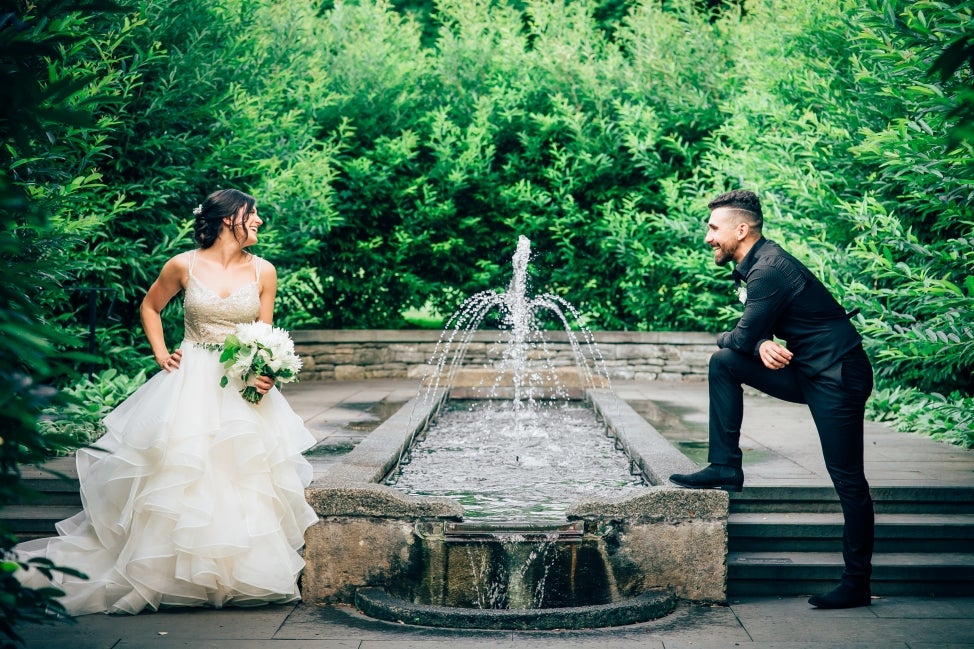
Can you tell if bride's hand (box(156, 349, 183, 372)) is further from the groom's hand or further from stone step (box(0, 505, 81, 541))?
the groom's hand

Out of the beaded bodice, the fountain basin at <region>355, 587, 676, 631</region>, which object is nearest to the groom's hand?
the fountain basin at <region>355, 587, 676, 631</region>

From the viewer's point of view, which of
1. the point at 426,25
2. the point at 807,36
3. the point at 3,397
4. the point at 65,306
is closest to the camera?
the point at 3,397

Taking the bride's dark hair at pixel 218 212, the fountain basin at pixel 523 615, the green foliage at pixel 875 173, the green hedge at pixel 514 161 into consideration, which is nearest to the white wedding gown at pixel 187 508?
the fountain basin at pixel 523 615

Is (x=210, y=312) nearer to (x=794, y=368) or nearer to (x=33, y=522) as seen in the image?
(x=33, y=522)

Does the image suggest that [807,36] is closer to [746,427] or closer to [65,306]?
[746,427]

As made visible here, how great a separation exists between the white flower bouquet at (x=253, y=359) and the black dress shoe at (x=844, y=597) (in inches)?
123

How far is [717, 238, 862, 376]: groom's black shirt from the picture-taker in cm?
507

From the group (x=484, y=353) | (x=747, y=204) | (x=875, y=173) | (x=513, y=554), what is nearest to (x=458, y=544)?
(x=513, y=554)

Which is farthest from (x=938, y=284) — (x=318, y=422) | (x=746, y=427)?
(x=318, y=422)

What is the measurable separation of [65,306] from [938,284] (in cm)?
842

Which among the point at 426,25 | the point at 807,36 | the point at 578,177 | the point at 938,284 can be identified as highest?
the point at 426,25

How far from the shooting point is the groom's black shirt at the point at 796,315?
16.6ft

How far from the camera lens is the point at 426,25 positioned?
21.5 meters

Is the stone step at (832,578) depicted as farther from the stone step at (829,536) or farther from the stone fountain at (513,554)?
the stone fountain at (513,554)
